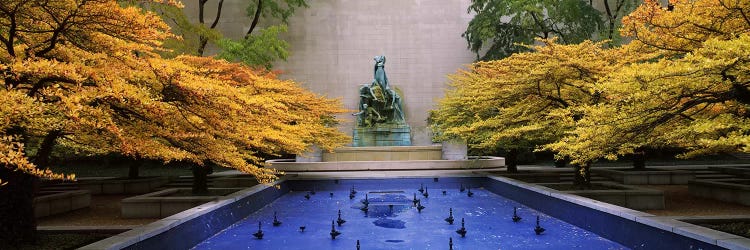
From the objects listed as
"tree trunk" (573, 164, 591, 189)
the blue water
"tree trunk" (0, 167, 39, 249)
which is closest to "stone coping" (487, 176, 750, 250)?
the blue water

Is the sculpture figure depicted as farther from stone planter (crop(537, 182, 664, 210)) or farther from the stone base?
stone planter (crop(537, 182, 664, 210))

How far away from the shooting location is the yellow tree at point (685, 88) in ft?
22.0

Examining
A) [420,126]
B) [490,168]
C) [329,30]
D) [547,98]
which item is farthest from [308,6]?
[547,98]

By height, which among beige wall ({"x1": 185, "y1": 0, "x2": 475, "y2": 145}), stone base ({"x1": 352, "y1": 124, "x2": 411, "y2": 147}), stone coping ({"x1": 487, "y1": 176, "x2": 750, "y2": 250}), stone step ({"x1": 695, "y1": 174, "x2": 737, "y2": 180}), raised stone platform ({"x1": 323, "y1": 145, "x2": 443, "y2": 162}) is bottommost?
stone coping ({"x1": 487, "y1": 176, "x2": 750, "y2": 250})

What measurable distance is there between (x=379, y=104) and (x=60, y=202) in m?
19.0

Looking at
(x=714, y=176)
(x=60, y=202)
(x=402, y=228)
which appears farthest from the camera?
(x=714, y=176)

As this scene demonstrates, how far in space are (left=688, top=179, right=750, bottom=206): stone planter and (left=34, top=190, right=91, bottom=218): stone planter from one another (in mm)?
17254

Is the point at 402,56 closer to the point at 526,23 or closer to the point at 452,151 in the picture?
the point at 526,23

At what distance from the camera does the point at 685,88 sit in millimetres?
7340

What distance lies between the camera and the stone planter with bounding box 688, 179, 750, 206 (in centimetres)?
1279

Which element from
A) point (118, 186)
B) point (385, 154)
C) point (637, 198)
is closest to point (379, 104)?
point (385, 154)

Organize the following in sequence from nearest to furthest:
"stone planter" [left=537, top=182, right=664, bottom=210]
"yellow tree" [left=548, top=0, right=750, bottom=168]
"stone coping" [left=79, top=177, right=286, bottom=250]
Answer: "yellow tree" [left=548, top=0, right=750, bottom=168]
"stone coping" [left=79, top=177, right=286, bottom=250]
"stone planter" [left=537, top=182, right=664, bottom=210]

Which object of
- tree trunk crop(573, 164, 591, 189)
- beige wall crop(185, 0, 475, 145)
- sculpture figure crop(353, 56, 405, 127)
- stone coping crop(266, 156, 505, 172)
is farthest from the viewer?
beige wall crop(185, 0, 475, 145)

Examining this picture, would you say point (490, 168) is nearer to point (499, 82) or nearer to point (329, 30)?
point (499, 82)
